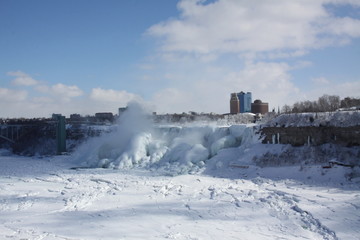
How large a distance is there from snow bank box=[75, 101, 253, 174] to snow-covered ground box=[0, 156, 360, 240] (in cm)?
294

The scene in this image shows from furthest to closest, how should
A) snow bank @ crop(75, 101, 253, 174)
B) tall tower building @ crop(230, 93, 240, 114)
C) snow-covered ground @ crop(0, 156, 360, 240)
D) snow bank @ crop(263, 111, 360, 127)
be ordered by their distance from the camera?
tall tower building @ crop(230, 93, 240, 114) < snow bank @ crop(75, 101, 253, 174) < snow bank @ crop(263, 111, 360, 127) < snow-covered ground @ crop(0, 156, 360, 240)

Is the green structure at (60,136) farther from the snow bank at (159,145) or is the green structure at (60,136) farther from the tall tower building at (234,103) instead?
the tall tower building at (234,103)

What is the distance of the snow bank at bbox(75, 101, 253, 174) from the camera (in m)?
17.5

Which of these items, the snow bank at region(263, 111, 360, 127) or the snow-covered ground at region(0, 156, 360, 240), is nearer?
the snow-covered ground at region(0, 156, 360, 240)

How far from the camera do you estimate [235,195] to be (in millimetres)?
10797

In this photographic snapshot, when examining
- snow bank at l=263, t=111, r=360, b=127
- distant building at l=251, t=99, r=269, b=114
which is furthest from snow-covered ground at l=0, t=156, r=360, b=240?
distant building at l=251, t=99, r=269, b=114

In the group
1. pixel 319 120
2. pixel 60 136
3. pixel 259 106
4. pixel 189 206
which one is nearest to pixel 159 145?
pixel 319 120

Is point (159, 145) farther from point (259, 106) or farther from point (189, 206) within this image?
point (259, 106)

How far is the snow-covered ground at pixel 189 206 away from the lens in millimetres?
7496

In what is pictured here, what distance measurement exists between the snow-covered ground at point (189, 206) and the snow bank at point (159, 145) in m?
2.94

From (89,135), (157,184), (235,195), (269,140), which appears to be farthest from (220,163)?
(89,135)

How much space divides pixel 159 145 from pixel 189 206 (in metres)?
10.5

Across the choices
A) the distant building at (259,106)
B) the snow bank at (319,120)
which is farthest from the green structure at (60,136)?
the distant building at (259,106)

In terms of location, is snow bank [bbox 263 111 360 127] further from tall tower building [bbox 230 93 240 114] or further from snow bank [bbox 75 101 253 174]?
tall tower building [bbox 230 93 240 114]
